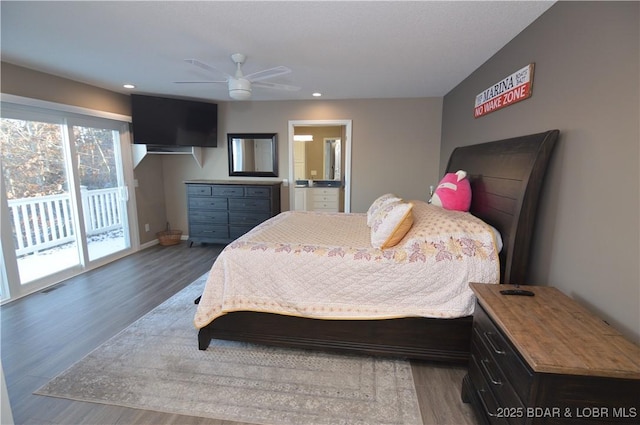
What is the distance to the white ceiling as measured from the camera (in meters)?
1.91

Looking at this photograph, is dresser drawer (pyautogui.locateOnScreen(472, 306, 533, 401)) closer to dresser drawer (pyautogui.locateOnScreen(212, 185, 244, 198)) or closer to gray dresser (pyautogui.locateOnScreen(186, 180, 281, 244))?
gray dresser (pyautogui.locateOnScreen(186, 180, 281, 244))

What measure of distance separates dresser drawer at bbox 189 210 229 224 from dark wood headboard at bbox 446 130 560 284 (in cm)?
369

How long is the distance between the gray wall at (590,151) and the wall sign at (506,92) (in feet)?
0.30

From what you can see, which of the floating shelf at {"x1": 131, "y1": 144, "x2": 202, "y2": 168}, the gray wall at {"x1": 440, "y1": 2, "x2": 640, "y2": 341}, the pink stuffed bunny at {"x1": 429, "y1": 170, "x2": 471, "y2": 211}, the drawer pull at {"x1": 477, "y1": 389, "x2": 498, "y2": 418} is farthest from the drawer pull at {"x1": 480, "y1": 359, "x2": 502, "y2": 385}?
the floating shelf at {"x1": 131, "y1": 144, "x2": 202, "y2": 168}

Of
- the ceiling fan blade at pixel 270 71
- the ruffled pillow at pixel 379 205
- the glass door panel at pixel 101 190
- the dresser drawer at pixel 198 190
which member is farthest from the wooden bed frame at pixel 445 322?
the glass door panel at pixel 101 190

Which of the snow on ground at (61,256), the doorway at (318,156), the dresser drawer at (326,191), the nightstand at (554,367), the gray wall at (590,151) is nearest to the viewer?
the nightstand at (554,367)

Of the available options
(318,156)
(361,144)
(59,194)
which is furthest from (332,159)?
(59,194)

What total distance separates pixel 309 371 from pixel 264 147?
376 cm

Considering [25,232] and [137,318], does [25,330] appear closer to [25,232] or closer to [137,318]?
[137,318]

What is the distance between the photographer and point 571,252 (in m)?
1.64

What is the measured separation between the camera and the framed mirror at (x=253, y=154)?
491cm

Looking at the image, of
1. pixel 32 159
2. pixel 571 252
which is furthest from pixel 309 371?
pixel 32 159

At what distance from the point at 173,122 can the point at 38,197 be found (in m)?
1.91

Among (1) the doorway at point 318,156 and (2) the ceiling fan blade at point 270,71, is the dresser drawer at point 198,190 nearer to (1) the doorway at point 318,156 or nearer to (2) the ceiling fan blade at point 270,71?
(2) the ceiling fan blade at point 270,71
